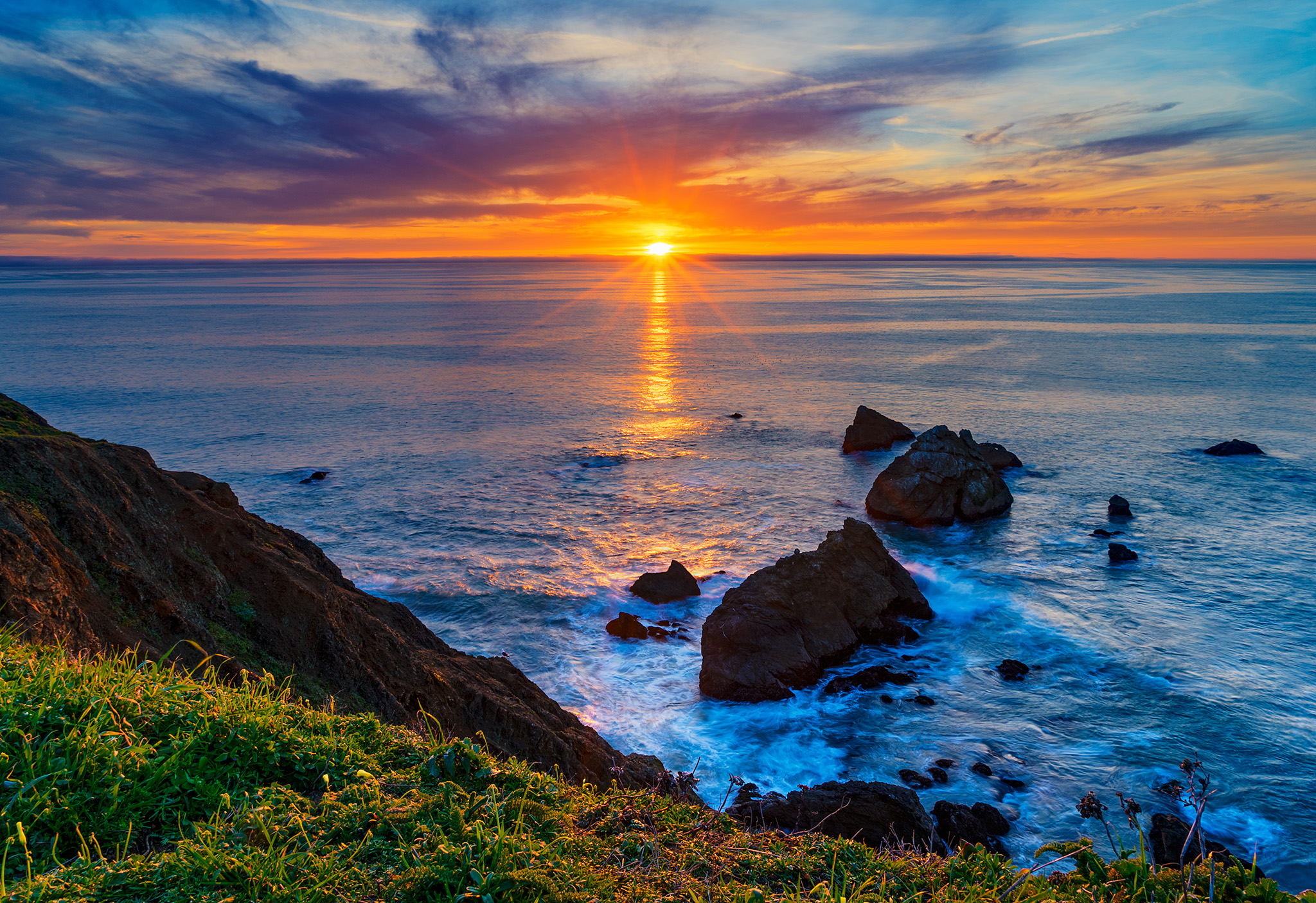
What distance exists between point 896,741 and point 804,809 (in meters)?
5.90

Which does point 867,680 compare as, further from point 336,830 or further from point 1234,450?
Answer: point 1234,450

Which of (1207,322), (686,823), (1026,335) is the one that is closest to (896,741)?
(686,823)

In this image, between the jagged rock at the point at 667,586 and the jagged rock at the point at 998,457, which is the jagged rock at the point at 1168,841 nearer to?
the jagged rock at the point at 667,586

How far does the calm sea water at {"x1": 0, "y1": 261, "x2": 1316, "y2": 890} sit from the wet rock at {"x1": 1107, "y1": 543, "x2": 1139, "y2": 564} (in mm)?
519

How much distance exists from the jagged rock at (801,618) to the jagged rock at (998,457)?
18.2m

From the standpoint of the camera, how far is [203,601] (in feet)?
34.5

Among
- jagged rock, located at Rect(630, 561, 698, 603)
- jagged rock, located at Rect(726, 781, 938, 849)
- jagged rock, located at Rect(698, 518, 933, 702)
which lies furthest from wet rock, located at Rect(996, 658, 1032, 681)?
jagged rock, located at Rect(630, 561, 698, 603)

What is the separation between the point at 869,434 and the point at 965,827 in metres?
32.5

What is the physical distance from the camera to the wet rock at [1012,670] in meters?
20.5

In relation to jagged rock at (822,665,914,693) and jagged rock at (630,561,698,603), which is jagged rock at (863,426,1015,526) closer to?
jagged rock at (630,561,698,603)

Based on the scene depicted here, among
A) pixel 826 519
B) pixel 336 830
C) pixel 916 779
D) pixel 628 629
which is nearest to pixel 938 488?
pixel 826 519

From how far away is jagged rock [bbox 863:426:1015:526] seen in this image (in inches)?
1307

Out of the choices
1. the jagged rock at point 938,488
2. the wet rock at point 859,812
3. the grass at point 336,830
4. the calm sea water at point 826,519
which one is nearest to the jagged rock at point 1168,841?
Answer: the calm sea water at point 826,519

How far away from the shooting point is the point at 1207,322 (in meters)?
119
